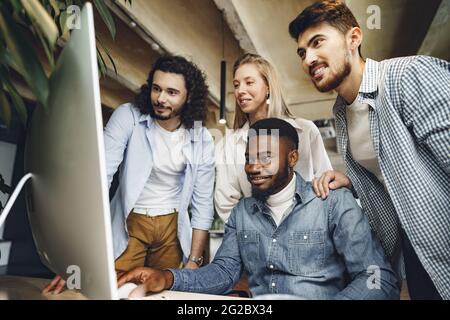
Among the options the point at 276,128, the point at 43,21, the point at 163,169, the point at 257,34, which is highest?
the point at 257,34

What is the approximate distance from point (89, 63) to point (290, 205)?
0.94 meters

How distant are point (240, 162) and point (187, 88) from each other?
420mm

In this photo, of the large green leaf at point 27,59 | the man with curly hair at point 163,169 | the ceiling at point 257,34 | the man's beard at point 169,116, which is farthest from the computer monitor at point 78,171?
the ceiling at point 257,34

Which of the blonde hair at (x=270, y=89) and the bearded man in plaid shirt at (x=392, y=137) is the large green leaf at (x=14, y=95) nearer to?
the blonde hair at (x=270, y=89)

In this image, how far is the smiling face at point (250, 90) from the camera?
56.3 inches

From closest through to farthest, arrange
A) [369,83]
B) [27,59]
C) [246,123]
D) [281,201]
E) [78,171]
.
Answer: [78,171] → [27,59] → [369,83] → [281,201] → [246,123]

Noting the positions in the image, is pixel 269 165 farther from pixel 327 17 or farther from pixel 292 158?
pixel 327 17

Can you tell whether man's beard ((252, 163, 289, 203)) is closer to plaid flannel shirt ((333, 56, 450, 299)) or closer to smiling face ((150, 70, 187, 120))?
plaid flannel shirt ((333, 56, 450, 299))

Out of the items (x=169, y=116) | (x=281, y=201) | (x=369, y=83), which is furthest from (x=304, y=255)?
(x=169, y=116)

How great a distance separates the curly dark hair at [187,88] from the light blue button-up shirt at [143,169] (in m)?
0.05

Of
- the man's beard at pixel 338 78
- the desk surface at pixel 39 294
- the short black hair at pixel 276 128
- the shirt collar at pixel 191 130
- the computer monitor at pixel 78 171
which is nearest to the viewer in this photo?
the computer monitor at pixel 78 171

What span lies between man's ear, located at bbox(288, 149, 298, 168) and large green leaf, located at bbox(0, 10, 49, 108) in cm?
90

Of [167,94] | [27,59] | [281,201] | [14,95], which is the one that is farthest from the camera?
[167,94]

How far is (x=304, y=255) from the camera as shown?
1226 mm
